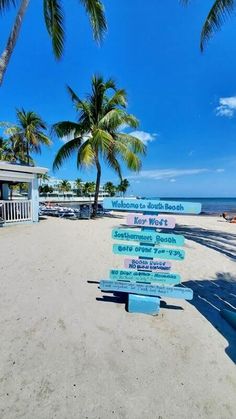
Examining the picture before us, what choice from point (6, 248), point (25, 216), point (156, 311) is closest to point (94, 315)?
point (156, 311)

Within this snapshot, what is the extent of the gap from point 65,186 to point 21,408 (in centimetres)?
8203

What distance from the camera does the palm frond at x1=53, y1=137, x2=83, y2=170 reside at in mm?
14875

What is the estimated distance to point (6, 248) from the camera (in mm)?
6820

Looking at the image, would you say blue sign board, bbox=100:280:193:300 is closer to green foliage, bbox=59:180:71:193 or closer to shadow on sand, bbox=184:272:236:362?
shadow on sand, bbox=184:272:236:362

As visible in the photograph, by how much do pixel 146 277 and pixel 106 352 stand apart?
1.23 metres

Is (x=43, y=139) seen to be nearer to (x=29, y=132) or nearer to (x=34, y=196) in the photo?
(x=29, y=132)

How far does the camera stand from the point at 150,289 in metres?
3.49

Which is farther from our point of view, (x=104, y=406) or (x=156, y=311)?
(x=156, y=311)

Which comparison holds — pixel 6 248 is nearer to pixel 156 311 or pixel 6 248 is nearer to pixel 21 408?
pixel 156 311

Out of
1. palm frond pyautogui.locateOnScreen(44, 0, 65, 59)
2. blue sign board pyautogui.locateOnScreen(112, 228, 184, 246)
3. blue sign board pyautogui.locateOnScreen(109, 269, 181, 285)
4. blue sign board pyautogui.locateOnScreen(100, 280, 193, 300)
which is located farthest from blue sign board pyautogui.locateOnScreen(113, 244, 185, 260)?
palm frond pyautogui.locateOnScreen(44, 0, 65, 59)

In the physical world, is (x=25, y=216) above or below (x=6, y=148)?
below

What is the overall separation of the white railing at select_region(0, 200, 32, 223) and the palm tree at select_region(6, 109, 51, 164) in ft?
36.8

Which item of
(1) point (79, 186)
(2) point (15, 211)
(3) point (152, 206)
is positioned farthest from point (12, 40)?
(1) point (79, 186)

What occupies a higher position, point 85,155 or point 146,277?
point 85,155
